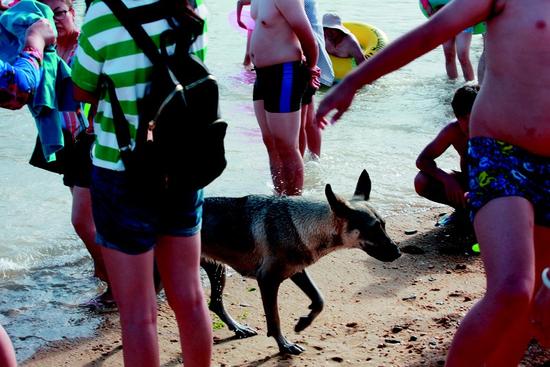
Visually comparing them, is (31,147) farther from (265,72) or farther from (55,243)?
(265,72)

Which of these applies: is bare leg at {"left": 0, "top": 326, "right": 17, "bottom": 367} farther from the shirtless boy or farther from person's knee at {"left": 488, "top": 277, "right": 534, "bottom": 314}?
the shirtless boy

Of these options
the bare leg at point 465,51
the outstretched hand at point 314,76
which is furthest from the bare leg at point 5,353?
the bare leg at point 465,51

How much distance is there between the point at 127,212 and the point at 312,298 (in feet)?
6.60

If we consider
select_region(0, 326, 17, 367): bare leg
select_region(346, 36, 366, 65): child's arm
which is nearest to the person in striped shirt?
select_region(0, 326, 17, 367): bare leg

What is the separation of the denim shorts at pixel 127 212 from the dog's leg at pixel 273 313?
5.11ft

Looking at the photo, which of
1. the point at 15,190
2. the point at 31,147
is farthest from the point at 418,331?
the point at 31,147

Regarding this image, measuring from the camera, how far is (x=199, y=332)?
3693mm

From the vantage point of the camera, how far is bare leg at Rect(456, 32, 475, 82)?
11883 mm

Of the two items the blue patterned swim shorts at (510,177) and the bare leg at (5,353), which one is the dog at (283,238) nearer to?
the blue patterned swim shorts at (510,177)

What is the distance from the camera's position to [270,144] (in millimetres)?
7273

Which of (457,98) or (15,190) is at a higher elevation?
(457,98)

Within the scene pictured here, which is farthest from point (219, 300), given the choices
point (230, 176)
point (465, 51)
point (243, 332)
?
point (465, 51)

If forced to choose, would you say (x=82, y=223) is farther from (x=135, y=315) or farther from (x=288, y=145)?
(x=288, y=145)

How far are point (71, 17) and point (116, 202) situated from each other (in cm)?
240
